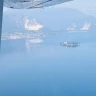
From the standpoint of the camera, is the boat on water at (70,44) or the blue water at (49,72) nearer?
the blue water at (49,72)

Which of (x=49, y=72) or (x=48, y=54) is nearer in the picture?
(x=49, y=72)

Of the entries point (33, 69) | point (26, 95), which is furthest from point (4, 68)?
point (26, 95)

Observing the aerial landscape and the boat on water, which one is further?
the boat on water

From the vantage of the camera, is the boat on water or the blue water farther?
the boat on water

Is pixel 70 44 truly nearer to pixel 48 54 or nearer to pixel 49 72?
pixel 48 54

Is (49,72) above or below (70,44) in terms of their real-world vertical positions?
below

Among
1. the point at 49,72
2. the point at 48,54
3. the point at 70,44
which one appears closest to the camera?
the point at 49,72

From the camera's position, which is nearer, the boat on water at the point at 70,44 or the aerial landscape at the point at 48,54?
the aerial landscape at the point at 48,54

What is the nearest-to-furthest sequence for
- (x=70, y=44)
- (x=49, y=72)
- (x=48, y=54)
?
(x=49, y=72) → (x=48, y=54) → (x=70, y=44)

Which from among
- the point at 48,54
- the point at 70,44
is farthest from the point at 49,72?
the point at 70,44
